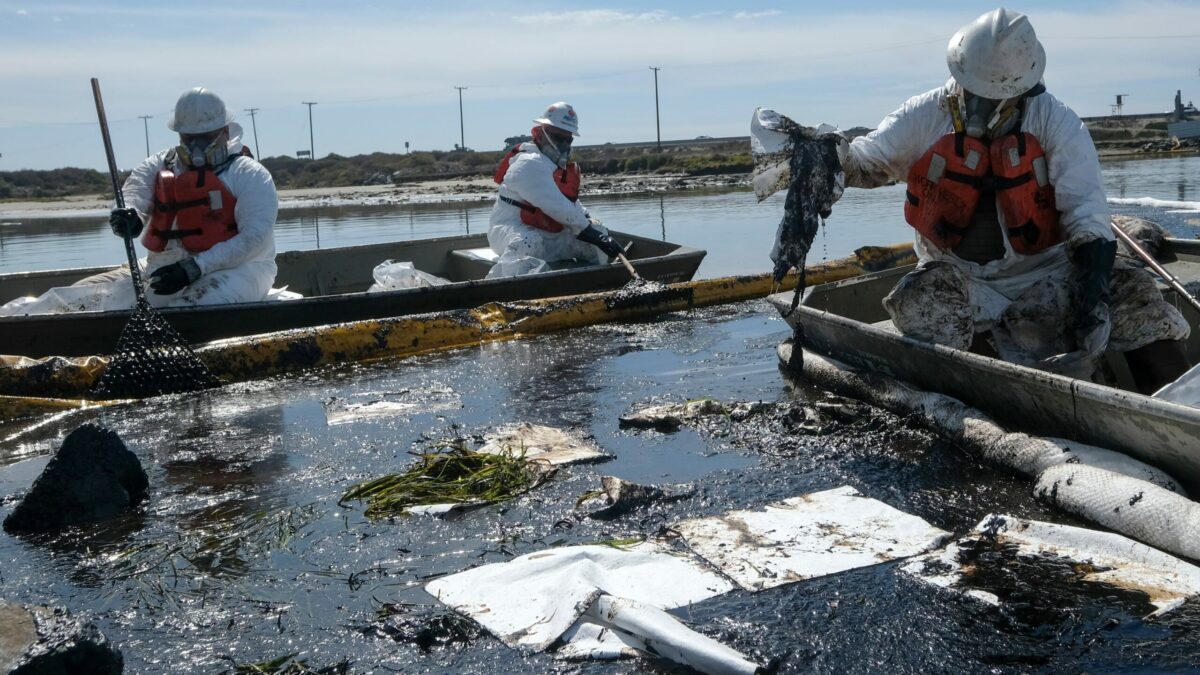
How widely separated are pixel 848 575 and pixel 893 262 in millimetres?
8078

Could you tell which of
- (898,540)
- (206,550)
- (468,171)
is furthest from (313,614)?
(468,171)

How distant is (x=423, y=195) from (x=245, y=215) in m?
31.0

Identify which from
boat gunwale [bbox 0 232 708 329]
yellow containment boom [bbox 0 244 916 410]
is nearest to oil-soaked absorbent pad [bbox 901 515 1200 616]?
yellow containment boom [bbox 0 244 916 410]

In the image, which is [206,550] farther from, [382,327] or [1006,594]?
[382,327]

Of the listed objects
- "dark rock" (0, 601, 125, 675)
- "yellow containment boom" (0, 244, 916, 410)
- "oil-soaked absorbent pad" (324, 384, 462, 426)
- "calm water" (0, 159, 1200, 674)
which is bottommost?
"calm water" (0, 159, 1200, 674)

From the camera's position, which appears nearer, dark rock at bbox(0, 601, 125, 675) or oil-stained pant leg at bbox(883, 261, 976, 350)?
dark rock at bbox(0, 601, 125, 675)

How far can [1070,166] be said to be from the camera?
6156 millimetres

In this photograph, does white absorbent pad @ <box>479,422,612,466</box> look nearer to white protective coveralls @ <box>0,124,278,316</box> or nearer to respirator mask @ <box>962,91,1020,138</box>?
respirator mask @ <box>962,91,1020,138</box>

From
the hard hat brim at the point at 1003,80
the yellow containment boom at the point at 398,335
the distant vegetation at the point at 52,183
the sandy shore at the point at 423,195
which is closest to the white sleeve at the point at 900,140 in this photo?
the hard hat brim at the point at 1003,80

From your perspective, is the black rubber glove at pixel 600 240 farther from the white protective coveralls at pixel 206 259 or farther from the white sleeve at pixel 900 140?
the white sleeve at pixel 900 140

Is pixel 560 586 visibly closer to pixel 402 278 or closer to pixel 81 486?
pixel 81 486

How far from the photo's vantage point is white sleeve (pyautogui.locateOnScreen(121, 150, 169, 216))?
9.38 metres

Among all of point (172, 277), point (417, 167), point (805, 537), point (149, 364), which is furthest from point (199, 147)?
point (417, 167)

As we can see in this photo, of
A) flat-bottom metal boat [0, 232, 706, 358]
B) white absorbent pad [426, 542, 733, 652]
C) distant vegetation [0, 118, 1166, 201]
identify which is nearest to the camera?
white absorbent pad [426, 542, 733, 652]
